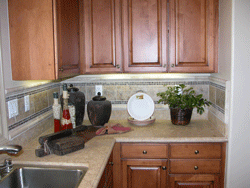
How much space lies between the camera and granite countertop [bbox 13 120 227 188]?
1521 millimetres

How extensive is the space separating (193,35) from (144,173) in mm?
1253

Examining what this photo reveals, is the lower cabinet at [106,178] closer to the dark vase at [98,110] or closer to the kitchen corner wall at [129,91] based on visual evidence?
the dark vase at [98,110]

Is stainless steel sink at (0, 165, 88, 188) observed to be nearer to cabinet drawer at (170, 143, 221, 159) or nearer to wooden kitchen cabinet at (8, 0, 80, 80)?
wooden kitchen cabinet at (8, 0, 80, 80)

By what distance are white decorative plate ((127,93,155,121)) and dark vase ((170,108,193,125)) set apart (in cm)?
23

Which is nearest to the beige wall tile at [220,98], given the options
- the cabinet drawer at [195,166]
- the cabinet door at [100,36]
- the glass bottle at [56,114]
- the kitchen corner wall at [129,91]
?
the kitchen corner wall at [129,91]

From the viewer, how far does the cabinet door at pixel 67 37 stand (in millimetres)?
1718

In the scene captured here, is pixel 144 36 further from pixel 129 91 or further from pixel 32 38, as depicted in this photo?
pixel 32 38

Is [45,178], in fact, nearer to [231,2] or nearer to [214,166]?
[214,166]

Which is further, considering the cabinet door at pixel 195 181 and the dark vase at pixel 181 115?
the dark vase at pixel 181 115

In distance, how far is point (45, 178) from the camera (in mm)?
1484

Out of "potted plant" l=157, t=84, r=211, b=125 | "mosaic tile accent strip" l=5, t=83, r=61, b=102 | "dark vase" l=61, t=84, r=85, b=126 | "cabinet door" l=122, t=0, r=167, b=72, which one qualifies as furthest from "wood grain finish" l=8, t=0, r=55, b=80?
"potted plant" l=157, t=84, r=211, b=125

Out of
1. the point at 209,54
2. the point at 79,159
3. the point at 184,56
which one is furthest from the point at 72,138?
the point at 209,54

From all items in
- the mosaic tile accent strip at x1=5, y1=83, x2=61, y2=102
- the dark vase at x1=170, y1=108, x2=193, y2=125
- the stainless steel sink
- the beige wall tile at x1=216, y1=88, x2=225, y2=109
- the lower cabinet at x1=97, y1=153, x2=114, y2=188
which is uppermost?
the mosaic tile accent strip at x1=5, y1=83, x2=61, y2=102

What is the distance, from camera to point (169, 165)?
2.12 m
